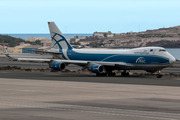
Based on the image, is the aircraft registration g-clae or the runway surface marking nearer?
the runway surface marking

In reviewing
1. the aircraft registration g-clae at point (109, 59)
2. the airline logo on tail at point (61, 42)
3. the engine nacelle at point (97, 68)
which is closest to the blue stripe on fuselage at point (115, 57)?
the aircraft registration g-clae at point (109, 59)

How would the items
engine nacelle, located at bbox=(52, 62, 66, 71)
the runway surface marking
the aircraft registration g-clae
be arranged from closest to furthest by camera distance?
the runway surface marking, the aircraft registration g-clae, engine nacelle, located at bbox=(52, 62, 66, 71)

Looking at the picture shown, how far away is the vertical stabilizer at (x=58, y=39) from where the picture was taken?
58.6m

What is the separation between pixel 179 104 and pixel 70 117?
28.2ft

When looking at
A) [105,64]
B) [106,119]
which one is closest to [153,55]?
[105,64]

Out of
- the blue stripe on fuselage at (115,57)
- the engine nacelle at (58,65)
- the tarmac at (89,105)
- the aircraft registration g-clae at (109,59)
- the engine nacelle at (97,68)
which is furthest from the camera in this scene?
the engine nacelle at (58,65)

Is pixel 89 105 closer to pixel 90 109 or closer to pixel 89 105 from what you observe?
pixel 89 105

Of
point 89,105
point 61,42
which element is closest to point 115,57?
point 61,42

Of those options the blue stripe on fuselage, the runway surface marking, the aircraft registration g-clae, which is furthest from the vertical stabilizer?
the runway surface marking

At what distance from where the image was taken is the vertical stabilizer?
58.6 metres

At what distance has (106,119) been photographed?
18.1m

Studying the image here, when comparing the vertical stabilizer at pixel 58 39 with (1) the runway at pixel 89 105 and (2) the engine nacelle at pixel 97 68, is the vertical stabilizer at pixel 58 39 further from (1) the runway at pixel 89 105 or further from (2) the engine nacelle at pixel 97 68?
(1) the runway at pixel 89 105

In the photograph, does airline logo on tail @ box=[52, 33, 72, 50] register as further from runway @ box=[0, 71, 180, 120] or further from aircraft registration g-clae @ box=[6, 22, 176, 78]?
runway @ box=[0, 71, 180, 120]

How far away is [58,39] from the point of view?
58.8m
